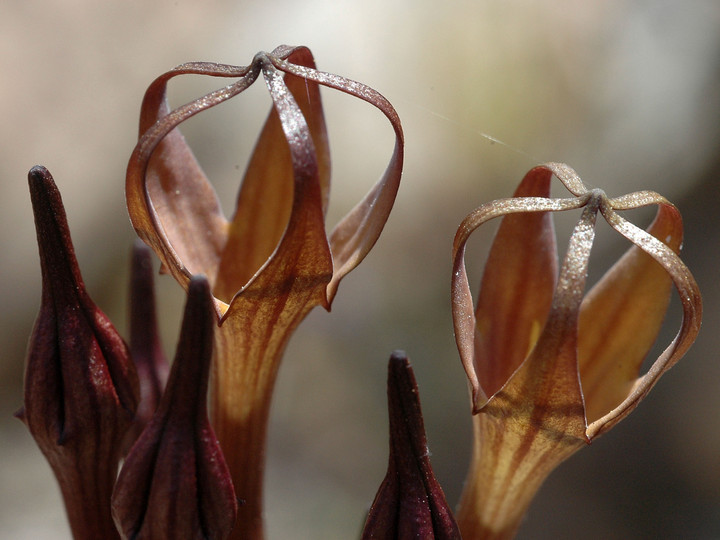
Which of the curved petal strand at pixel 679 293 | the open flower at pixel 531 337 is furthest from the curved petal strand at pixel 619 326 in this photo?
the curved petal strand at pixel 679 293

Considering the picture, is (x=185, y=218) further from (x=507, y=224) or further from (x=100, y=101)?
(x=100, y=101)

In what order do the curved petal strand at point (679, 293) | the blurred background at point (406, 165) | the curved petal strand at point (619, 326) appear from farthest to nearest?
the blurred background at point (406, 165) → the curved petal strand at point (619, 326) → the curved petal strand at point (679, 293)

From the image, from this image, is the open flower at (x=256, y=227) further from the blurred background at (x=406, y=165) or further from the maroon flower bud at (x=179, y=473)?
the blurred background at (x=406, y=165)


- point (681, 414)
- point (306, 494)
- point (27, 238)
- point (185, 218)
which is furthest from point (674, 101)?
point (185, 218)

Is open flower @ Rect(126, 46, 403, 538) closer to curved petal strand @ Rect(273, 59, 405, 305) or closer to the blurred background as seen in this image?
curved petal strand @ Rect(273, 59, 405, 305)

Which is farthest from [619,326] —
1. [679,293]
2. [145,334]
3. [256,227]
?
[145,334]

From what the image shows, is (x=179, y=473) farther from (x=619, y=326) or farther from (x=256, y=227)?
(x=619, y=326)
